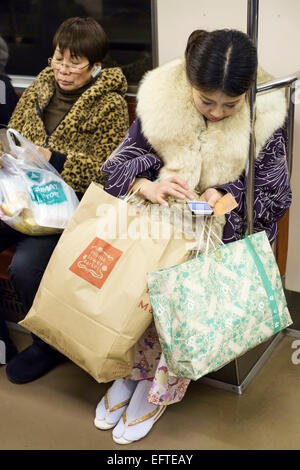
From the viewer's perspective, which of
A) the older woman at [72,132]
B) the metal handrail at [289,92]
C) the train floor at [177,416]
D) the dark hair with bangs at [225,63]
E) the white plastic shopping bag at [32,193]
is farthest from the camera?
the older woman at [72,132]

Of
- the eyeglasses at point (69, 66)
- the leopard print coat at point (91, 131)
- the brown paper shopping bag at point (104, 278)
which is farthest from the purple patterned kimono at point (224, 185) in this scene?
the eyeglasses at point (69, 66)

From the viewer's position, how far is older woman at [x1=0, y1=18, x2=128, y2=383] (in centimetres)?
224

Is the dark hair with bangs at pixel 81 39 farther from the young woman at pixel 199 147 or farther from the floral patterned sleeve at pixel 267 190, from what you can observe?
the floral patterned sleeve at pixel 267 190

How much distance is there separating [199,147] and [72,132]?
2.28 ft

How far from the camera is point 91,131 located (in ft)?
7.64

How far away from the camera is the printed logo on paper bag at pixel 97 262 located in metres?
1.74

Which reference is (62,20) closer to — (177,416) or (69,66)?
(69,66)

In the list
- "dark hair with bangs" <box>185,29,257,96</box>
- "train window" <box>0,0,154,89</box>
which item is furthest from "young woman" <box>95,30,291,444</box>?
"train window" <box>0,0,154,89</box>

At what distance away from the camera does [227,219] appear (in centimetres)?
192

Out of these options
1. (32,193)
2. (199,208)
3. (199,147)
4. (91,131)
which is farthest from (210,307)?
(91,131)

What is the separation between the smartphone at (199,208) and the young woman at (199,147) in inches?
2.0

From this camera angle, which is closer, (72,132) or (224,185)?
(224,185)
